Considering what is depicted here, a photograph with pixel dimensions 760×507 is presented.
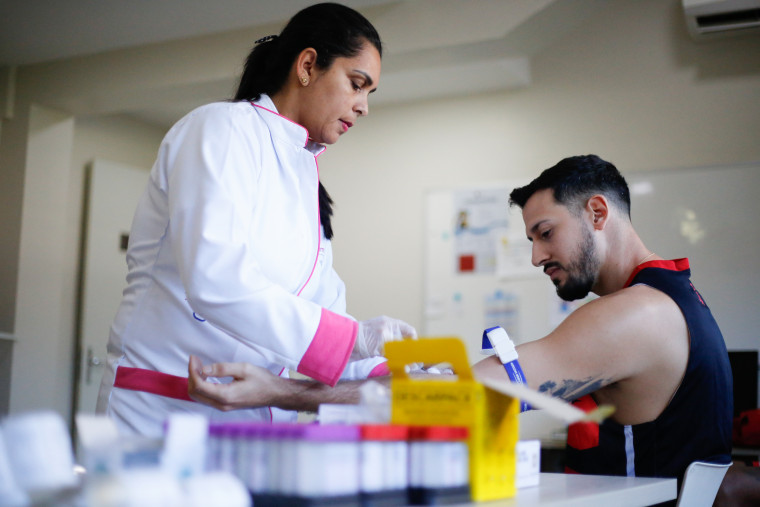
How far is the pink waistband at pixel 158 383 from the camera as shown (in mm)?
1247

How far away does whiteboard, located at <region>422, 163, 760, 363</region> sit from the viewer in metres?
3.55

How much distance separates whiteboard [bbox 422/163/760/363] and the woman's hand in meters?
3.00

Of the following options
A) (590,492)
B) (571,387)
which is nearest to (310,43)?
(571,387)

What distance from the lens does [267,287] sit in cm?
106

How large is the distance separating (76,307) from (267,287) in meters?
3.89

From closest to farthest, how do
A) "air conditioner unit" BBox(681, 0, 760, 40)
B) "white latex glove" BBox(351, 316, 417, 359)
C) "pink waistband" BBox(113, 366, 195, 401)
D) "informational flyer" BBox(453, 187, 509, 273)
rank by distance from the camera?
"white latex glove" BBox(351, 316, 417, 359) → "pink waistband" BBox(113, 366, 195, 401) → "air conditioner unit" BBox(681, 0, 760, 40) → "informational flyer" BBox(453, 187, 509, 273)

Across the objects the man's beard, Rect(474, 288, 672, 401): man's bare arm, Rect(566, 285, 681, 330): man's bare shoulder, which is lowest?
Rect(474, 288, 672, 401): man's bare arm

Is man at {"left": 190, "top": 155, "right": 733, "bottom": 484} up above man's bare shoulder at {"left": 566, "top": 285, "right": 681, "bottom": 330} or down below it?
below

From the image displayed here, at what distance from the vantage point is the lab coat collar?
1.38 metres

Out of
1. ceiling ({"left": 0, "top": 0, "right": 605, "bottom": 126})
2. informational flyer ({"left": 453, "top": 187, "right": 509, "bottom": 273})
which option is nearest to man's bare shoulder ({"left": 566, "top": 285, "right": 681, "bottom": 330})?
ceiling ({"left": 0, "top": 0, "right": 605, "bottom": 126})

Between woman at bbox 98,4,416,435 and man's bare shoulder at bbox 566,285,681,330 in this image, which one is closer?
woman at bbox 98,4,416,435

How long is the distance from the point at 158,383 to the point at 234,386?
257 millimetres

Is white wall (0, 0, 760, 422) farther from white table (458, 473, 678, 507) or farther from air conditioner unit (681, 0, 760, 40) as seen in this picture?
white table (458, 473, 678, 507)

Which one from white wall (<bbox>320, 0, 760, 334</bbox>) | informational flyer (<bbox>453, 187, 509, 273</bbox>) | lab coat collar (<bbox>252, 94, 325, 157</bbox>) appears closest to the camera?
lab coat collar (<bbox>252, 94, 325, 157</bbox>)
